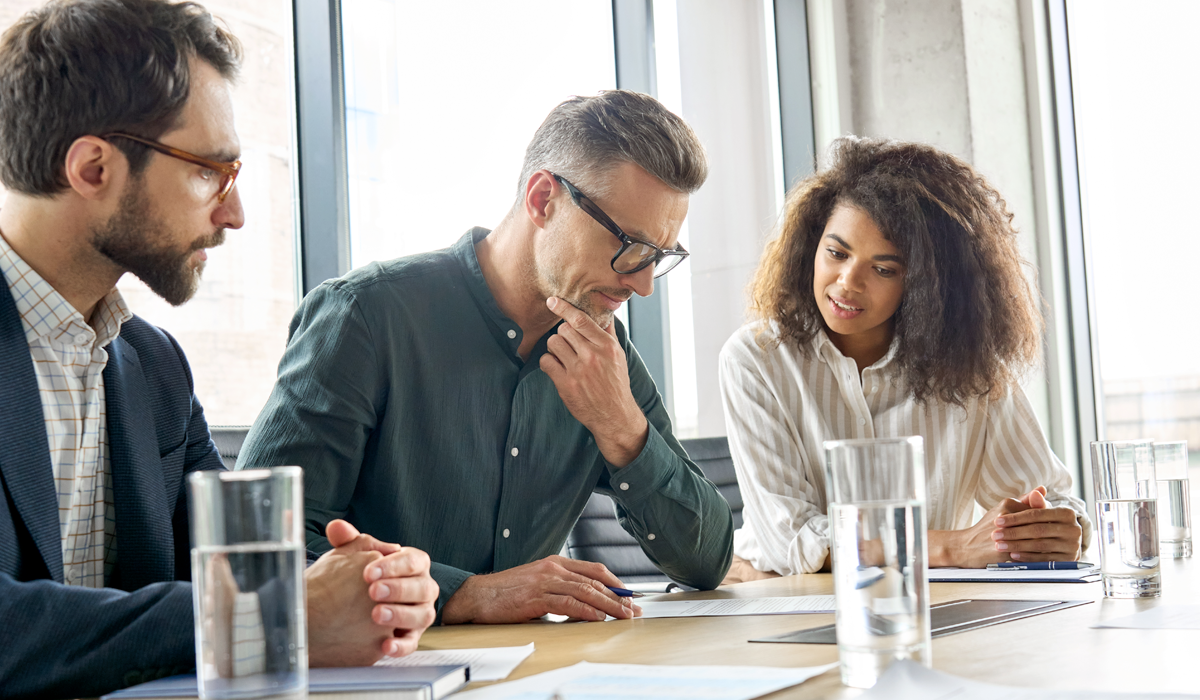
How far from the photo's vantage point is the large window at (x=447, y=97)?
2.81 meters

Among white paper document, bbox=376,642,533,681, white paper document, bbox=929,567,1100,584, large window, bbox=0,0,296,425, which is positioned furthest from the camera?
large window, bbox=0,0,296,425

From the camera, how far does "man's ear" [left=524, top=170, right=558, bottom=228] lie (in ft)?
5.56

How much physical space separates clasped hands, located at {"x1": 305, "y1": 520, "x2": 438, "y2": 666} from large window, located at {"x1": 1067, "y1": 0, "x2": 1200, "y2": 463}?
10.6 feet

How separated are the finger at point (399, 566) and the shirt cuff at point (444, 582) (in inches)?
11.6

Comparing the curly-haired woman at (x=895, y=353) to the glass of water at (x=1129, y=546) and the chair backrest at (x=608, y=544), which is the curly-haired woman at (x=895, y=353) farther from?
the glass of water at (x=1129, y=546)

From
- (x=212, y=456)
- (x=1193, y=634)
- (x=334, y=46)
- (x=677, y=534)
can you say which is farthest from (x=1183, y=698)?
(x=334, y=46)

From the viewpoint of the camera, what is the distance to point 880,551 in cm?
70

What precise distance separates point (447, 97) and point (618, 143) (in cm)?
162

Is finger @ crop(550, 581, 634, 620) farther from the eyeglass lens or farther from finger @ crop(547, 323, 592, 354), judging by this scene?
the eyeglass lens

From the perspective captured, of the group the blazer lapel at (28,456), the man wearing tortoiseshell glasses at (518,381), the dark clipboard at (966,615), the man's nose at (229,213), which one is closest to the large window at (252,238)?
the man wearing tortoiseshell glasses at (518,381)

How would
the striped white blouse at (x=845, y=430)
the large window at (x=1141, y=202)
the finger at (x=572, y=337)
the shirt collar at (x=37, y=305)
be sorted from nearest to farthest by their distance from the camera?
the shirt collar at (x=37, y=305), the finger at (x=572, y=337), the striped white blouse at (x=845, y=430), the large window at (x=1141, y=202)

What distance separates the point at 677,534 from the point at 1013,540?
0.62 m

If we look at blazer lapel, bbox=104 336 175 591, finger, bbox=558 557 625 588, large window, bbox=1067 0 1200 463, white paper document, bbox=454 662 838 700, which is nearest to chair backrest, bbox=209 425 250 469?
blazer lapel, bbox=104 336 175 591

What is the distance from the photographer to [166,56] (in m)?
1.25
